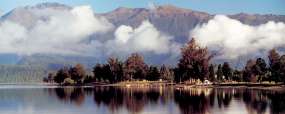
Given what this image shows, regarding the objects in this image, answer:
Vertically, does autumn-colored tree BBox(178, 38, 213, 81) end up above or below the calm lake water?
above

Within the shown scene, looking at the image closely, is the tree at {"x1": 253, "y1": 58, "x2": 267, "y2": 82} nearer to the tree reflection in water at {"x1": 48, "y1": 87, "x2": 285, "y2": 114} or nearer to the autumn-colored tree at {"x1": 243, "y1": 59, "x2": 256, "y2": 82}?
the autumn-colored tree at {"x1": 243, "y1": 59, "x2": 256, "y2": 82}

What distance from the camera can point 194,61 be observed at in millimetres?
179750

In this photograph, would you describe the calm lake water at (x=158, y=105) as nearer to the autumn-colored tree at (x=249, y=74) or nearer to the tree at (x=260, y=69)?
the tree at (x=260, y=69)

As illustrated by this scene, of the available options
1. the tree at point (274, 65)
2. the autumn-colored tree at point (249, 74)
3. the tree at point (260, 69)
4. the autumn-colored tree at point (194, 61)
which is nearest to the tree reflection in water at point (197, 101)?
the tree at point (274, 65)

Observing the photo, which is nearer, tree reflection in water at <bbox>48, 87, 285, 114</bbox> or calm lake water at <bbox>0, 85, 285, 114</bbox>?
calm lake water at <bbox>0, 85, 285, 114</bbox>

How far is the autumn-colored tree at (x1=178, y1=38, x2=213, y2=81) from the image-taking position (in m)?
176

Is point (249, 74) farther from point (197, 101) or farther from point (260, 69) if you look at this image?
point (197, 101)

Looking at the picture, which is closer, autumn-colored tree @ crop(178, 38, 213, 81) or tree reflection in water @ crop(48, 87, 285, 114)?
tree reflection in water @ crop(48, 87, 285, 114)

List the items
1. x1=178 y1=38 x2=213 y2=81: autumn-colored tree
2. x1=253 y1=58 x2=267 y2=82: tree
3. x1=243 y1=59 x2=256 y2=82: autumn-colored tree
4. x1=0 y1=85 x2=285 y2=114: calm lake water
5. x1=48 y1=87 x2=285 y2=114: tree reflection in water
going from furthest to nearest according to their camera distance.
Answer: x1=178 y1=38 x2=213 y2=81: autumn-colored tree < x1=243 y1=59 x2=256 y2=82: autumn-colored tree < x1=253 y1=58 x2=267 y2=82: tree < x1=48 y1=87 x2=285 y2=114: tree reflection in water < x1=0 y1=85 x2=285 y2=114: calm lake water

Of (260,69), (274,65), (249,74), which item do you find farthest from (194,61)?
(274,65)

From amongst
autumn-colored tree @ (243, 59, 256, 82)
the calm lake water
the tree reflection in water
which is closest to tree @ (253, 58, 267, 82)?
autumn-colored tree @ (243, 59, 256, 82)

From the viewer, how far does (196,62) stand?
584 feet

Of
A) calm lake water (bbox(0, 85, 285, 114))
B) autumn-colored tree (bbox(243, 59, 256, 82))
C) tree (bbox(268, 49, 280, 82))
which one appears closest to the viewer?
calm lake water (bbox(0, 85, 285, 114))

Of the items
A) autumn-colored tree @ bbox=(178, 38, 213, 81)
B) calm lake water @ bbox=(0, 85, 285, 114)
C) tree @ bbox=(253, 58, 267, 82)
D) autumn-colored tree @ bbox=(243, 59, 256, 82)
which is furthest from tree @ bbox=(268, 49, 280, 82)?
calm lake water @ bbox=(0, 85, 285, 114)
